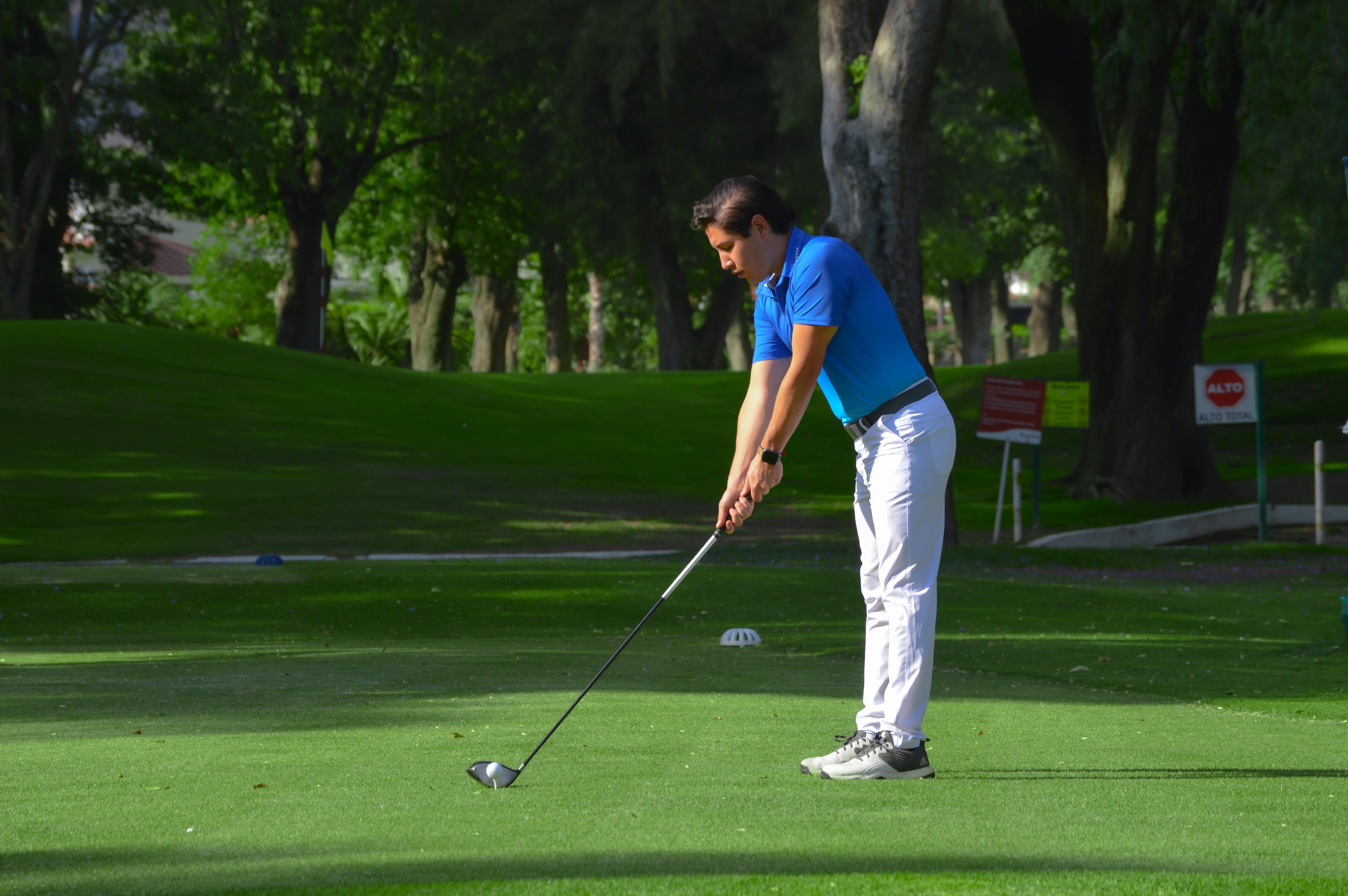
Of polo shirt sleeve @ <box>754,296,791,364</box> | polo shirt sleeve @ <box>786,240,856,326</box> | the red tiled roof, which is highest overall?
the red tiled roof

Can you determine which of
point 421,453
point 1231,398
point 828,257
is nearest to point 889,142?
point 1231,398

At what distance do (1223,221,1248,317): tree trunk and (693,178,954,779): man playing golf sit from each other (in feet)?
156

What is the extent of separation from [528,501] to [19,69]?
64.4 feet

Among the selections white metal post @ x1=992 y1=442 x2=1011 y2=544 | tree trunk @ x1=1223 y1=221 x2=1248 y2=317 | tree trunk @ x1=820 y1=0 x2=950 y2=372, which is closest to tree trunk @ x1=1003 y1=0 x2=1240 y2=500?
white metal post @ x1=992 y1=442 x2=1011 y2=544

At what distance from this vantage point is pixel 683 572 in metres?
5.80

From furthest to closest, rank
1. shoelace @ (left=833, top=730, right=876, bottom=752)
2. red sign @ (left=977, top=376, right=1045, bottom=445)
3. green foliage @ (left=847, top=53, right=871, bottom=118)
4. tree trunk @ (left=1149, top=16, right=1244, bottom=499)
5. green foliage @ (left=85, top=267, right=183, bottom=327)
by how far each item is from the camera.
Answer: green foliage @ (left=85, top=267, right=183, bottom=327) < tree trunk @ (left=1149, top=16, right=1244, bottom=499) < red sign @ (left=977, top=376, right=1045, bottom=445) < green foliage @ (left=847, top=53, right=871, bottom=118) < shoelace @ (left=833, top=730, right=876, bottom=752)

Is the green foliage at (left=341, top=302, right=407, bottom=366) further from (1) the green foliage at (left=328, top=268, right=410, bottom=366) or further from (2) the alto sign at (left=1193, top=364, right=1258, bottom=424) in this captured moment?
(2) the alto sign at (left=1193, top=364, right=1258, bottom=424)

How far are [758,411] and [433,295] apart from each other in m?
44.9

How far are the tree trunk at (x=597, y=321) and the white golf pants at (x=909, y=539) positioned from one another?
2342 inches

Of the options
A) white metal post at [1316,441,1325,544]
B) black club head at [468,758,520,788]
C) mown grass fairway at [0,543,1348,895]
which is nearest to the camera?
mown grass fairway at [0,543,1348,895]

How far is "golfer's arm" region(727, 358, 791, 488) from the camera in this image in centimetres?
557

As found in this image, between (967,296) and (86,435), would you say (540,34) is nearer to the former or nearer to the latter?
(86,435)

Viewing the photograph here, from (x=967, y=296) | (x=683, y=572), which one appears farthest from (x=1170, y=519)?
(x=967, y=296)

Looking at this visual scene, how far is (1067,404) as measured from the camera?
79.3 feet
